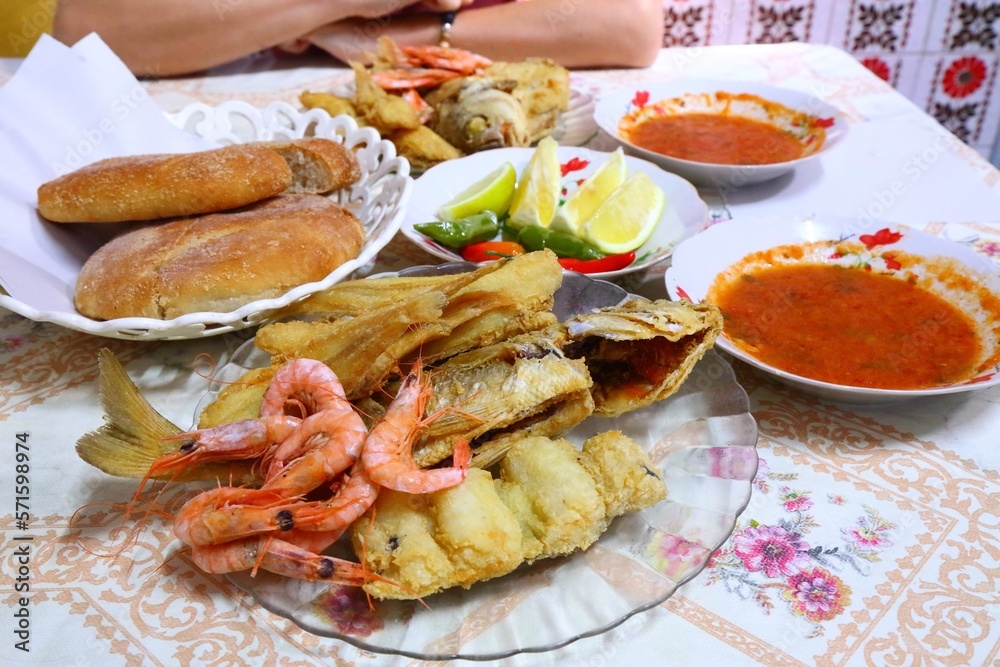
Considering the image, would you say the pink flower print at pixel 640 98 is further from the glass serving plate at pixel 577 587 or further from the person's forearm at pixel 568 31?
the glass serving plate at pixel 577 587

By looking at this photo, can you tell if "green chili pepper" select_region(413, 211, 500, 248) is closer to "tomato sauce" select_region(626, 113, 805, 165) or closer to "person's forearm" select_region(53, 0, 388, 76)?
"tomato sauce" select_region(626, 113, 805, 165)

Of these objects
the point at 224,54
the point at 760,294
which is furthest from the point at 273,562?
the point at 224,54

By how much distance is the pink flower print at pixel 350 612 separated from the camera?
1041 millimetres

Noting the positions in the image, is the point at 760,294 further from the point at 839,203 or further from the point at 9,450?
the point at 9,450

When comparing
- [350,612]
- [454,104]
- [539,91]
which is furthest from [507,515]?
[539,91]

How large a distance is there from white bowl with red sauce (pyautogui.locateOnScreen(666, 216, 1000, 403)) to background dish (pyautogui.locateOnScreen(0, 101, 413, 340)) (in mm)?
748

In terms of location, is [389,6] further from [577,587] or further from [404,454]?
[577,587]

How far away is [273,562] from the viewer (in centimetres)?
107

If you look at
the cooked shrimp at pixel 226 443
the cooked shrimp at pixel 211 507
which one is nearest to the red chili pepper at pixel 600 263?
the cooked shrimp at pixel 226 443

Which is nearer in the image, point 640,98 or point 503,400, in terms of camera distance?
point 503,400

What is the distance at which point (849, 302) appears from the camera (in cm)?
177

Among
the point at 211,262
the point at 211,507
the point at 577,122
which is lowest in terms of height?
the point at 577,122

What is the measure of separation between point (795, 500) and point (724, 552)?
0.67ft

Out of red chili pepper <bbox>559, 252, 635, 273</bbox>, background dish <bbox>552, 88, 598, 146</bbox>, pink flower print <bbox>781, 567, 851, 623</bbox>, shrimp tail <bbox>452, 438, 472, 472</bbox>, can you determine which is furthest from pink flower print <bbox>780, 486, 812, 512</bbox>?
background dish <bbox>552, 88, 598, 146</bbox>
